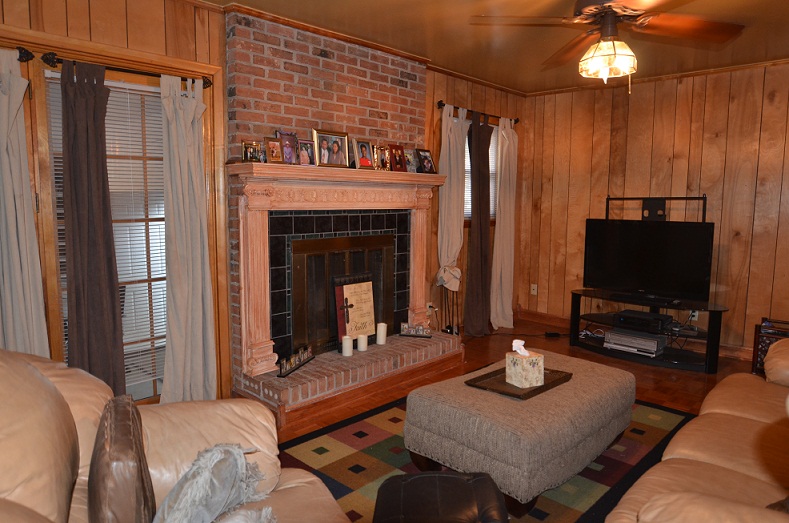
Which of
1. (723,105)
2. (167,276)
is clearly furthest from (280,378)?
(723,105)

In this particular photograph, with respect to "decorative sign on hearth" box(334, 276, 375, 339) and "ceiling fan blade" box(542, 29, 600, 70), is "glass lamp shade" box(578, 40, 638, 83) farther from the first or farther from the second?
"decorative sign on hearth" box(334, 276, 375, 339)

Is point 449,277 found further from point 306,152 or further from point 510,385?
point 510,385

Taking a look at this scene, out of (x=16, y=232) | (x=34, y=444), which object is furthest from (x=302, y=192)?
(x=34, y=444)

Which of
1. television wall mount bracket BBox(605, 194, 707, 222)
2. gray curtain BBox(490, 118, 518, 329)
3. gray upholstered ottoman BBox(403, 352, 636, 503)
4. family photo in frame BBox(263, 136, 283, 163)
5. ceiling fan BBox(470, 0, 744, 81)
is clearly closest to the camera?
gray upholstered ottoman BBox(403, 352, 636, 503)

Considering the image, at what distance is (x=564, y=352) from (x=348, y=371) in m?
2.31

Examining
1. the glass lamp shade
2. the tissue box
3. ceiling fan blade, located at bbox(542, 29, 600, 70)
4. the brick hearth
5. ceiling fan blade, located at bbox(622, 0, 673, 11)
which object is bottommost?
the brick hearth

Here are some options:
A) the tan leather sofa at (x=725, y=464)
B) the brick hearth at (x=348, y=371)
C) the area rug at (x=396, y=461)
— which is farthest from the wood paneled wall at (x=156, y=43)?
the tan leather sofa at (x=725, y=464)

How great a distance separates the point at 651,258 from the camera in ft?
16.0

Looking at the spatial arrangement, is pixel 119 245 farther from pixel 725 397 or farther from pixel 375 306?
pixel 725 397

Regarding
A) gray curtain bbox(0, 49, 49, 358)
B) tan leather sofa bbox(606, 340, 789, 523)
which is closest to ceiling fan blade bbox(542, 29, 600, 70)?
tan leather sofa bbox(606, 340, 789, 523)

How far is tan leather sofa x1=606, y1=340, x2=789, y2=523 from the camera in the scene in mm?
1308

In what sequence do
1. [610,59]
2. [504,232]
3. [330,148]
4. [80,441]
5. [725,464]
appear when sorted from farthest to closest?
[504,232] → [330,148] → [610,59] → [725,464] → [80,441]

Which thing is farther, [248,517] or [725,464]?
[725,464]

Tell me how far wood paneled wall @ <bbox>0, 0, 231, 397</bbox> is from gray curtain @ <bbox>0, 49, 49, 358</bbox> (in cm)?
11
